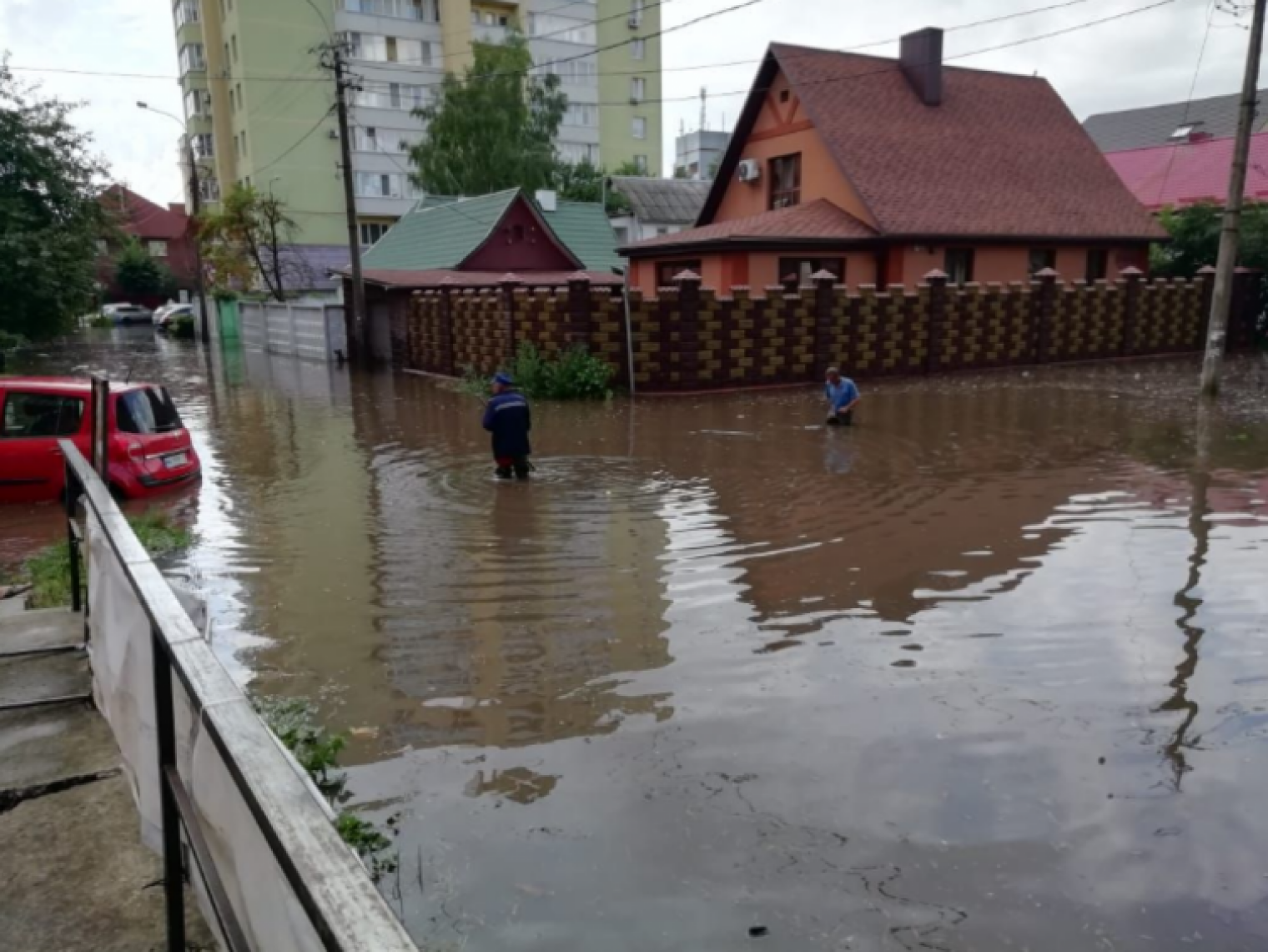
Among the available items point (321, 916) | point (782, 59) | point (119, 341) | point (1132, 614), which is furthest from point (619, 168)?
point (321, 916)

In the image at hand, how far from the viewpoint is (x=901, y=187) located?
26531 mm

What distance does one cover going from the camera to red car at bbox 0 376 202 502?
404 inches

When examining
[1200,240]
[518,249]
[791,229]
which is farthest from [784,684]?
[1200,240]

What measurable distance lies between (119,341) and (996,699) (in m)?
46.6

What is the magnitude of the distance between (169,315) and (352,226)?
28.9 metres

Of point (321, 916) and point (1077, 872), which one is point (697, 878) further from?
point (321, 916)

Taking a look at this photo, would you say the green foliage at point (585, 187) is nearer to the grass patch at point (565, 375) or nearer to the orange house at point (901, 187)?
the orange house at point (901, 187)

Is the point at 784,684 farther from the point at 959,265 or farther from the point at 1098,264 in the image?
the point at 1098,264

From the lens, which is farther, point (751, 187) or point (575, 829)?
point (751, 187)

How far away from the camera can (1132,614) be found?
6.52 metres

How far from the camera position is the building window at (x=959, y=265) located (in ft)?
87.9

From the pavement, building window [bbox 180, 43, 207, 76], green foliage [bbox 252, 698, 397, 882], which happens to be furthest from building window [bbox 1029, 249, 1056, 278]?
building window [bbox 180, 43, 207, 76]

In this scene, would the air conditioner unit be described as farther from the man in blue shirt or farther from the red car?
the red car

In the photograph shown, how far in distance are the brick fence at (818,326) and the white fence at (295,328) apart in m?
3.36
